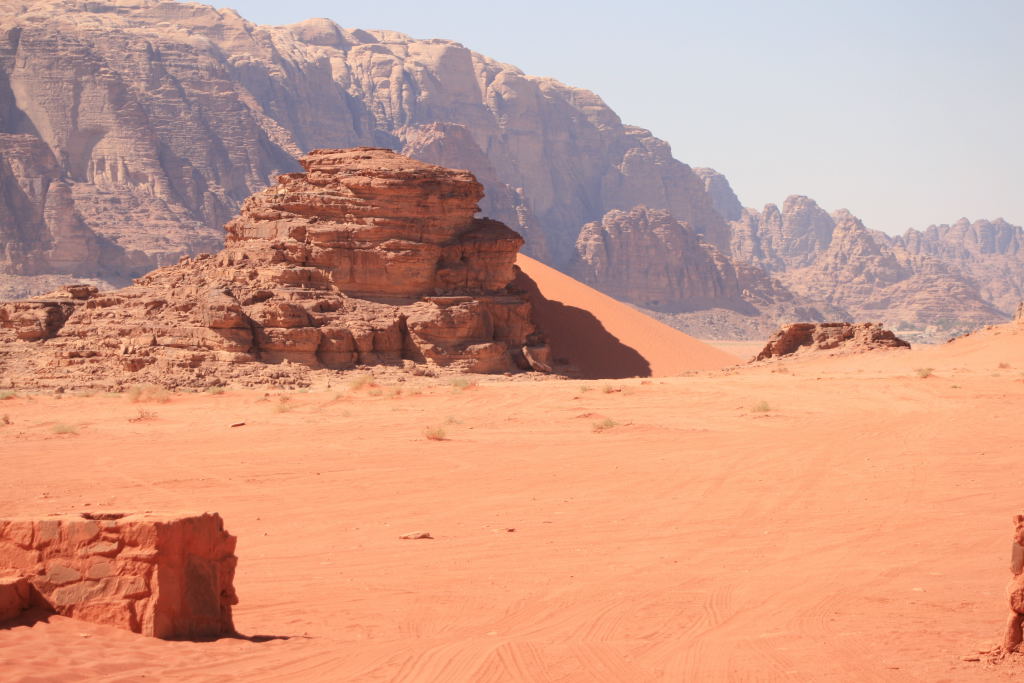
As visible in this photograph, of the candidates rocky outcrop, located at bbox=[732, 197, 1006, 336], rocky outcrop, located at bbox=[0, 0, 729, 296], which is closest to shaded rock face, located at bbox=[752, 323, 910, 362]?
rocky outcrop, located at bbox=[0, 0, 729, 296]

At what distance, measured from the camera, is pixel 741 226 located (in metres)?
161

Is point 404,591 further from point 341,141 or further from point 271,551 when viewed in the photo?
point 341,141

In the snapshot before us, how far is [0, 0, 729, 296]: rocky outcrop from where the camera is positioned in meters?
78.6

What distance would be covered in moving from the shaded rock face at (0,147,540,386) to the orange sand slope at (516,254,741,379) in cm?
563

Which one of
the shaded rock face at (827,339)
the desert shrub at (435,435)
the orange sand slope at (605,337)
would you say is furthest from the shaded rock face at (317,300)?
the desert shrub at (435,435)

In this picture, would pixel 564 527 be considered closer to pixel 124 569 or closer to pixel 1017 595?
pixel 124 569

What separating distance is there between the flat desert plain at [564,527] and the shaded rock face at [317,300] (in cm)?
538

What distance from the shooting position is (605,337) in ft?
137

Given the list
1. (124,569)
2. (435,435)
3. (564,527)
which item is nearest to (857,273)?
(435,435)

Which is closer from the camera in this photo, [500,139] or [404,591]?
[404,591]

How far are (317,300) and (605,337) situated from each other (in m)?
14.2

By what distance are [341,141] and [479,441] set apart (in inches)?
3793

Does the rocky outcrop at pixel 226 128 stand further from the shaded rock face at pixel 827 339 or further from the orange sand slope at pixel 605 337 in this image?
the shaded rock face at pixel 827 339

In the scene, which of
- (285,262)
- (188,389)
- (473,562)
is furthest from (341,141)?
(473,562)
